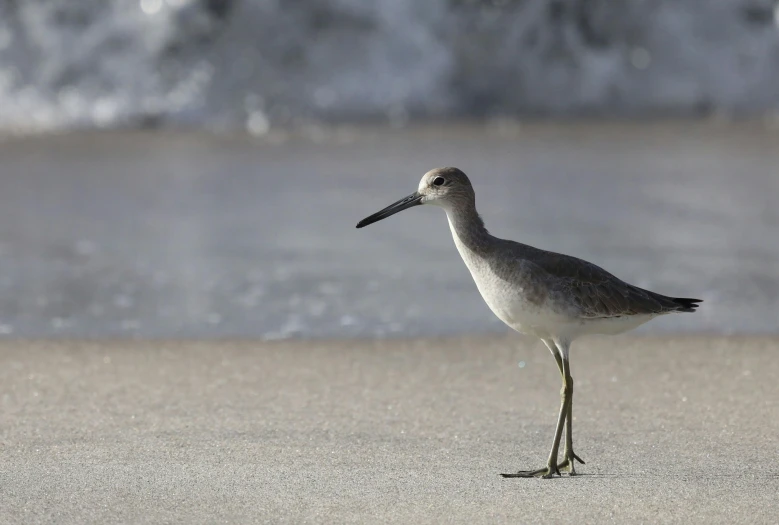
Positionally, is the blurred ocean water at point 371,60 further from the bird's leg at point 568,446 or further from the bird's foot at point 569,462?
the bird's foot at point 569,462

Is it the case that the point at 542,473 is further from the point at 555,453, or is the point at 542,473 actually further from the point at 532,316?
the point at 532,316

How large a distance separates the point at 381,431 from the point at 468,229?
0.76m

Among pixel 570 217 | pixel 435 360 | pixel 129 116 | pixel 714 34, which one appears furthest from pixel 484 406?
pixel 714 34

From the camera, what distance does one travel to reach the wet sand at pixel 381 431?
3377 mm

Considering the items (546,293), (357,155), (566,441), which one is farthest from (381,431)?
(357,155)

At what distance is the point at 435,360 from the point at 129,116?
797 centimetres

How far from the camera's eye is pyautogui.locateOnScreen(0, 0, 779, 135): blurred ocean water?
41.7 feet

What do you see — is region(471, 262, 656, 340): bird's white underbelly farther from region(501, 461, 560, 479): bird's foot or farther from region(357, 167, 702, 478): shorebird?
region(501, 461, 560, 479): bird's foot

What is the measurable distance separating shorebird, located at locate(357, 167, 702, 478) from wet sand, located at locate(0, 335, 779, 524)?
28 centimetres

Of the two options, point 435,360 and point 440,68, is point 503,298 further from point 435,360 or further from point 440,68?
point 440,68

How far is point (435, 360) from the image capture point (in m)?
5.04

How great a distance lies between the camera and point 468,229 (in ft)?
12.6

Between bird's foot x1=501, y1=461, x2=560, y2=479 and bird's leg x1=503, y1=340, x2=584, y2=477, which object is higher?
bird's leg x1=503, y1=340, x2=584, y2=477

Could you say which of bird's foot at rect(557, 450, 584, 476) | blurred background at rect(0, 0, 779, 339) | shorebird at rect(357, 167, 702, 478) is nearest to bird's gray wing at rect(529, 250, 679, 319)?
shorebird at rect(357, 167, 702, 478)
